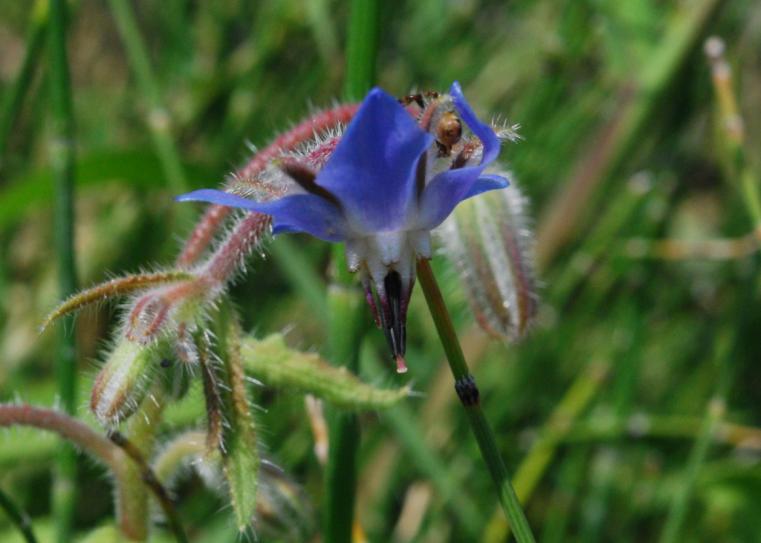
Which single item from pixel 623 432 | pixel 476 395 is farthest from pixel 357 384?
pixel 623 432

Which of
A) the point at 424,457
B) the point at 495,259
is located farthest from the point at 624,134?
the point at 495,259

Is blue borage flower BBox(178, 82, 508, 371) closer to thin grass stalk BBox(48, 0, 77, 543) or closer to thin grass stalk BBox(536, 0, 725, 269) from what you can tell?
thin grass stalk BBox(48, 0, 77, 543)

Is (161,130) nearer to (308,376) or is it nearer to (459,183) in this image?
(308,376)

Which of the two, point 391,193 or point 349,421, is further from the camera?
point 349,421

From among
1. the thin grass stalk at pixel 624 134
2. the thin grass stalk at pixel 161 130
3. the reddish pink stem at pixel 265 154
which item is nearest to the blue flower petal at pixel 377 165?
the reddish pink stem at pixel 265 154

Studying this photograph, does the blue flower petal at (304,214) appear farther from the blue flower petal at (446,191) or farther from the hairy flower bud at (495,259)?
the hairy flower bud at (495,259)

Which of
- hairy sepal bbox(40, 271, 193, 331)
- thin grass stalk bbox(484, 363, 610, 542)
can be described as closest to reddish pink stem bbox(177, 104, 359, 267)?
hairy sepal bbox(40, 271, 193, 331)

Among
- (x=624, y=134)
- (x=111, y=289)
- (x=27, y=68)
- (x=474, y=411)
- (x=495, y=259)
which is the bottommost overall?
(x=474, y=411)
